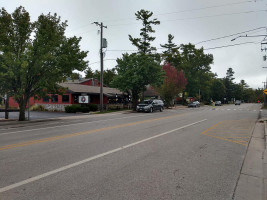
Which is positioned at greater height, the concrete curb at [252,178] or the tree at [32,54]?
the tree at [32,54]

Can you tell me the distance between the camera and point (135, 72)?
30.0 metres

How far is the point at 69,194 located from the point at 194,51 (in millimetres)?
68793

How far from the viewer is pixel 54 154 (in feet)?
20.2

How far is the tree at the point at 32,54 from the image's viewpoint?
1564 centimetres

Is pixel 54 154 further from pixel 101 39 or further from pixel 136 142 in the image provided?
pixel 101 39

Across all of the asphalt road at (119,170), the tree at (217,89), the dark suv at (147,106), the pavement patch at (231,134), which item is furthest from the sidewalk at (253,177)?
the tree at (217,89)

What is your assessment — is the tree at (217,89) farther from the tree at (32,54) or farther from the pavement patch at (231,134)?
the pavement patch at (231,134)

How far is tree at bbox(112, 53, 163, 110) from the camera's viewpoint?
29.9 meters

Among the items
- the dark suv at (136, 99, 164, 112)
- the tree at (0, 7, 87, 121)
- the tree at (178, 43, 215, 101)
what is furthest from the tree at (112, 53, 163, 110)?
the tree at (178, 43, 215, 101)

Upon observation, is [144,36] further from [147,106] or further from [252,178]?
[252,178]

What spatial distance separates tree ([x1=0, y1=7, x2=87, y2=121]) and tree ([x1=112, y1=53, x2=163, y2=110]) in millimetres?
12064

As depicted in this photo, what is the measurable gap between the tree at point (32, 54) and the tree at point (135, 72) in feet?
39.6

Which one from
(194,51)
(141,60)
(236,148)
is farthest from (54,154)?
(194,51)

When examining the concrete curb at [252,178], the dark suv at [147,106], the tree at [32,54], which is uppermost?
the tree at [32,54]
